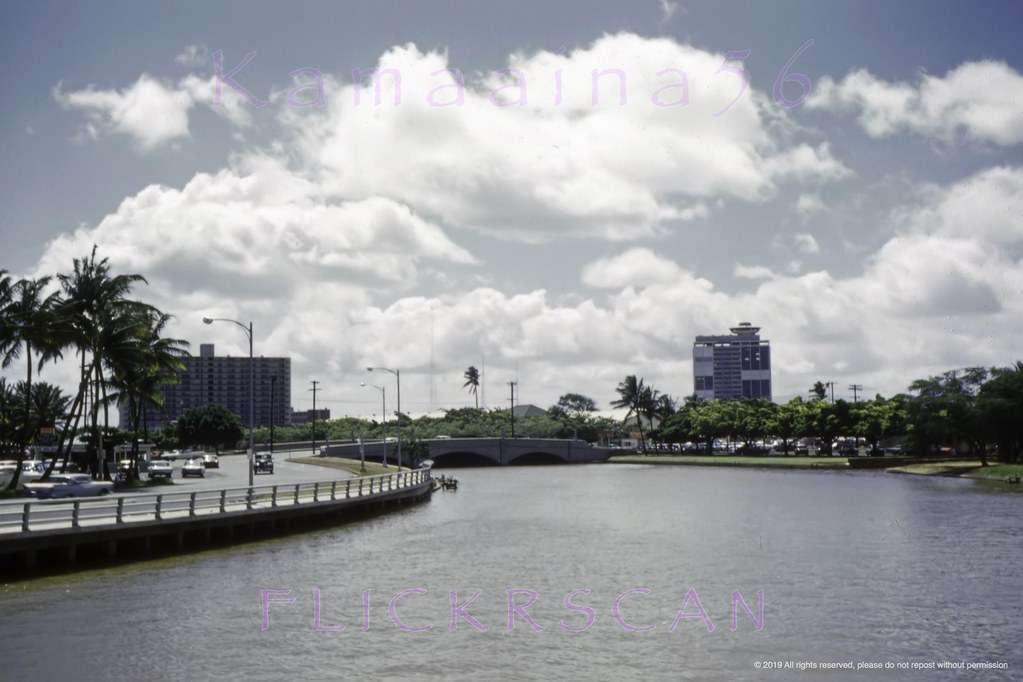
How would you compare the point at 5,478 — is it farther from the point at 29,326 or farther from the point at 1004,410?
the point at 1004,410

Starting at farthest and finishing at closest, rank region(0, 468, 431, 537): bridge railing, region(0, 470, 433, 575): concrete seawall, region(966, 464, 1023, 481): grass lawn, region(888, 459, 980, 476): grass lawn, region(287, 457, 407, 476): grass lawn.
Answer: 1. region(888, 459, 980, 476): grass lawn
2. region(287, 457, 407, 476): grass lawn
3. region(966, 464, 1023, 481): grass lawn
4. region(0, 468, 431, 537): bridge railing
5. region(0, 470, 433, 575): concrete seawall

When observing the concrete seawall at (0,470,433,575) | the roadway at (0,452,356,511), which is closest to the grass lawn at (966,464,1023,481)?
the roadway at (0,452,356,511)

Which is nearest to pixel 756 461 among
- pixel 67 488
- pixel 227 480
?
pixel 227 480

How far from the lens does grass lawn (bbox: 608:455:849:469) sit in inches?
5714

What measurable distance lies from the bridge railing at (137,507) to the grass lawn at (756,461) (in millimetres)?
90026

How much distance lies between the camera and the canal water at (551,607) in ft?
88.0

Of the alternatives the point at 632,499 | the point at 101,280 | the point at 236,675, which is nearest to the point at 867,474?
the point at 632,499

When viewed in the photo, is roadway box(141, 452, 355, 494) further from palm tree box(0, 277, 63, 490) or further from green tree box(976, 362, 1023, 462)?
green tree box(976, 362, 1023, 462)

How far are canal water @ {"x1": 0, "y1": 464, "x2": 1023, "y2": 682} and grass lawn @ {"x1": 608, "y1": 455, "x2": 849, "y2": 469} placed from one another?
275 feet

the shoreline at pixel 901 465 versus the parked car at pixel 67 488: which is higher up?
the parked car at pixel 67 488

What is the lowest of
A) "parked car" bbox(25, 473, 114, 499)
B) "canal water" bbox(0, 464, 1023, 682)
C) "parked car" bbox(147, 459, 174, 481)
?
"canal water" bbox(0, 464, 1023, 682)

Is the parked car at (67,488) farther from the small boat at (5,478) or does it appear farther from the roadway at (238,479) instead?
the roadway at (238,479)

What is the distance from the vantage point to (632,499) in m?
88.3

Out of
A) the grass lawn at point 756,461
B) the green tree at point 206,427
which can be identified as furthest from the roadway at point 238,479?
the grass lawn at point 756,461
